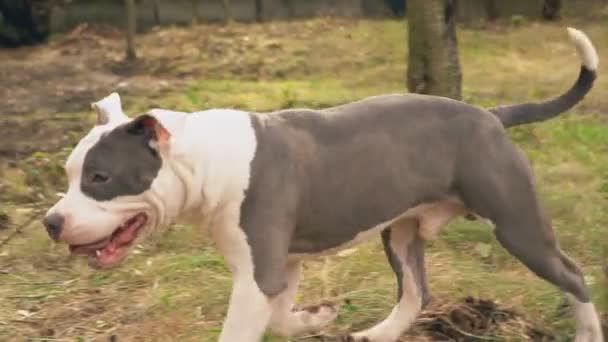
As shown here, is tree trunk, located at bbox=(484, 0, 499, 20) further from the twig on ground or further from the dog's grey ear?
the dog's grey ear

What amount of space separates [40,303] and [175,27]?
778cm

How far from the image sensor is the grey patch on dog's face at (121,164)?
3160mm

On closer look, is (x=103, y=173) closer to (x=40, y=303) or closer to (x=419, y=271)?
(x=419, y=271)

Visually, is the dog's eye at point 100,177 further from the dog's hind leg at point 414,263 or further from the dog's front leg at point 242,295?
the dog's hind leg at point 414,263

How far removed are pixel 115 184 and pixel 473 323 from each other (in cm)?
163

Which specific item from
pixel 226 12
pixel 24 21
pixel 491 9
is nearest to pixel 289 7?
pixel 226 12

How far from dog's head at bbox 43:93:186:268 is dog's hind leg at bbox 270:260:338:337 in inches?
24.5

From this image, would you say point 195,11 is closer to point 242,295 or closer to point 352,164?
point 352,164

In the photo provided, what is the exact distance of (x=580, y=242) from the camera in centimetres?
512

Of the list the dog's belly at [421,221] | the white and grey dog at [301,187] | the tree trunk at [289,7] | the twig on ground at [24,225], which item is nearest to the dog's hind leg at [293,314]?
the white and grey dog at [301,187]

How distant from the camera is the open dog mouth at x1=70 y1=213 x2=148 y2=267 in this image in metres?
3.25

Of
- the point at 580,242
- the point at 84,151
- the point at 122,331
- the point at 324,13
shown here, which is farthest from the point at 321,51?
the point at 84,151

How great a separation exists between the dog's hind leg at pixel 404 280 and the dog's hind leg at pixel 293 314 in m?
0.23

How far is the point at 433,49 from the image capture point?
245 inches
